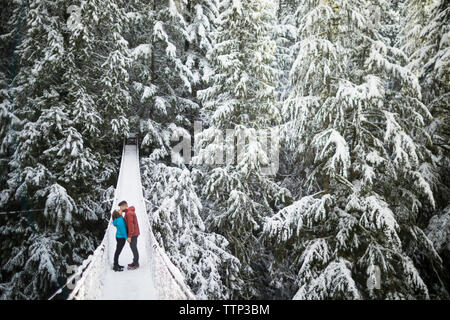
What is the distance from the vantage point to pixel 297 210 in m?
7.41

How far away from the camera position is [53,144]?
10469 mm

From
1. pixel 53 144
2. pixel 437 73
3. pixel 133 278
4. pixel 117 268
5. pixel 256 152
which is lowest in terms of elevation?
pixel 133 278

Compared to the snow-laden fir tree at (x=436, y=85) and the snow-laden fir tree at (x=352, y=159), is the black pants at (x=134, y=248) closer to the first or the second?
the snow-laden fir tree at (x=352, y=159)

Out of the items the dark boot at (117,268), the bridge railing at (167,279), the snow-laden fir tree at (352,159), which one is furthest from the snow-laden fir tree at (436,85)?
the dark boot at (117,268)

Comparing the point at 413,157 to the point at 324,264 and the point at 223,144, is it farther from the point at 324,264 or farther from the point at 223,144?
the point at 223,144

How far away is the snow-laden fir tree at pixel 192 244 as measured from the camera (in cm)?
940

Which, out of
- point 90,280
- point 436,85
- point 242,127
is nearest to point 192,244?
point 242,127

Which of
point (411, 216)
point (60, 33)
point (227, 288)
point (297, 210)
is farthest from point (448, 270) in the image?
point (60, 33)

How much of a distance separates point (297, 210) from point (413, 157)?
2.64 m

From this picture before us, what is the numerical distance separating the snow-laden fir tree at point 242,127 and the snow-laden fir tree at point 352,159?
2.07 m

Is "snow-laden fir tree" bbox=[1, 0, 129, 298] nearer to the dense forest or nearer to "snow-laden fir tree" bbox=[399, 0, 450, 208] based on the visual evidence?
the dense forest

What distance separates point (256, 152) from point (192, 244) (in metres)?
3.36

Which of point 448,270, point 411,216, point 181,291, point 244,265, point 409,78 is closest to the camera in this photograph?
point 181,291

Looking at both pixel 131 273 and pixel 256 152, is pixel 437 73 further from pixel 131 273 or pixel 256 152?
pixel 131 273
